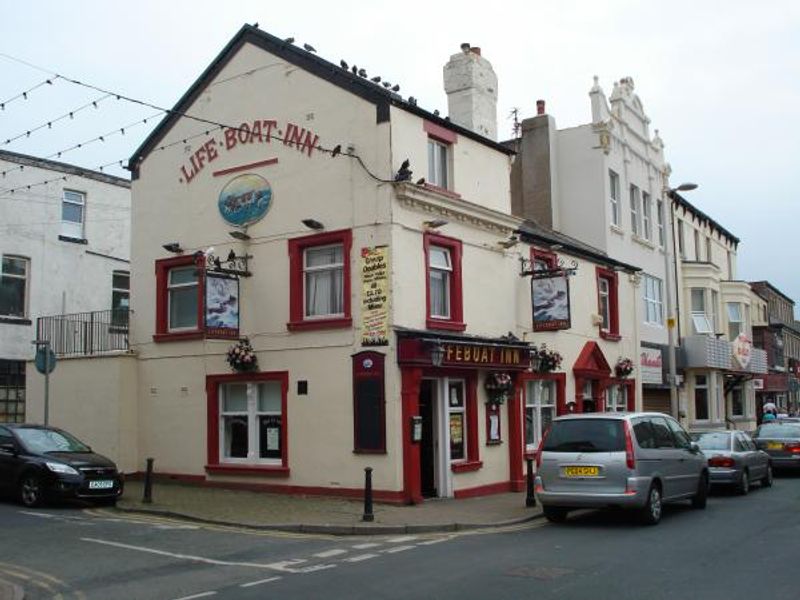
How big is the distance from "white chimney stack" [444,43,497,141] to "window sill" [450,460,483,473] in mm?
8544

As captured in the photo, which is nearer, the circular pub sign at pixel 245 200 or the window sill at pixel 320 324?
the window sill at pixel 320 324

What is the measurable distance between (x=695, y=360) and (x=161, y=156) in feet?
73.8

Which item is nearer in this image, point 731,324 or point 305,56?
point 305,56

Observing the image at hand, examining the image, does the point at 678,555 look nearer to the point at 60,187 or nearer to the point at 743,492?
the point at 743,492

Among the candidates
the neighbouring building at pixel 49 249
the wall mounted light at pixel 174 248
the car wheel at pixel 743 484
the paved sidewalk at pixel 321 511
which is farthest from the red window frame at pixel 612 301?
the neighbouring building at pixel 49 249

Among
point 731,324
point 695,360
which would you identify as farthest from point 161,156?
point 731,324

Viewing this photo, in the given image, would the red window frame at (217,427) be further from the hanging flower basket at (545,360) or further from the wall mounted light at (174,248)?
the hanging flower basket at (545,360)

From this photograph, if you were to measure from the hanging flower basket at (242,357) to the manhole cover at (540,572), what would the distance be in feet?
32.3

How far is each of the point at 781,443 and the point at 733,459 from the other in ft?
19.2

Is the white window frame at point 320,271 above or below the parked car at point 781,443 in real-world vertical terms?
above

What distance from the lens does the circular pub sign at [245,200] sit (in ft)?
63.2

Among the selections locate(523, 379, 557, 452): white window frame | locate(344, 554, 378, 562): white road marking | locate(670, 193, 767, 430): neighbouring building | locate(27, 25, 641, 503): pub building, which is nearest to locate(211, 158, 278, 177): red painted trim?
locate(27, 25, 641, 503): pub building

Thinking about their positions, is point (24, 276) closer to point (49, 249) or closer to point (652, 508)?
point (49, 249)

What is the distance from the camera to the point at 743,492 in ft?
61.9
